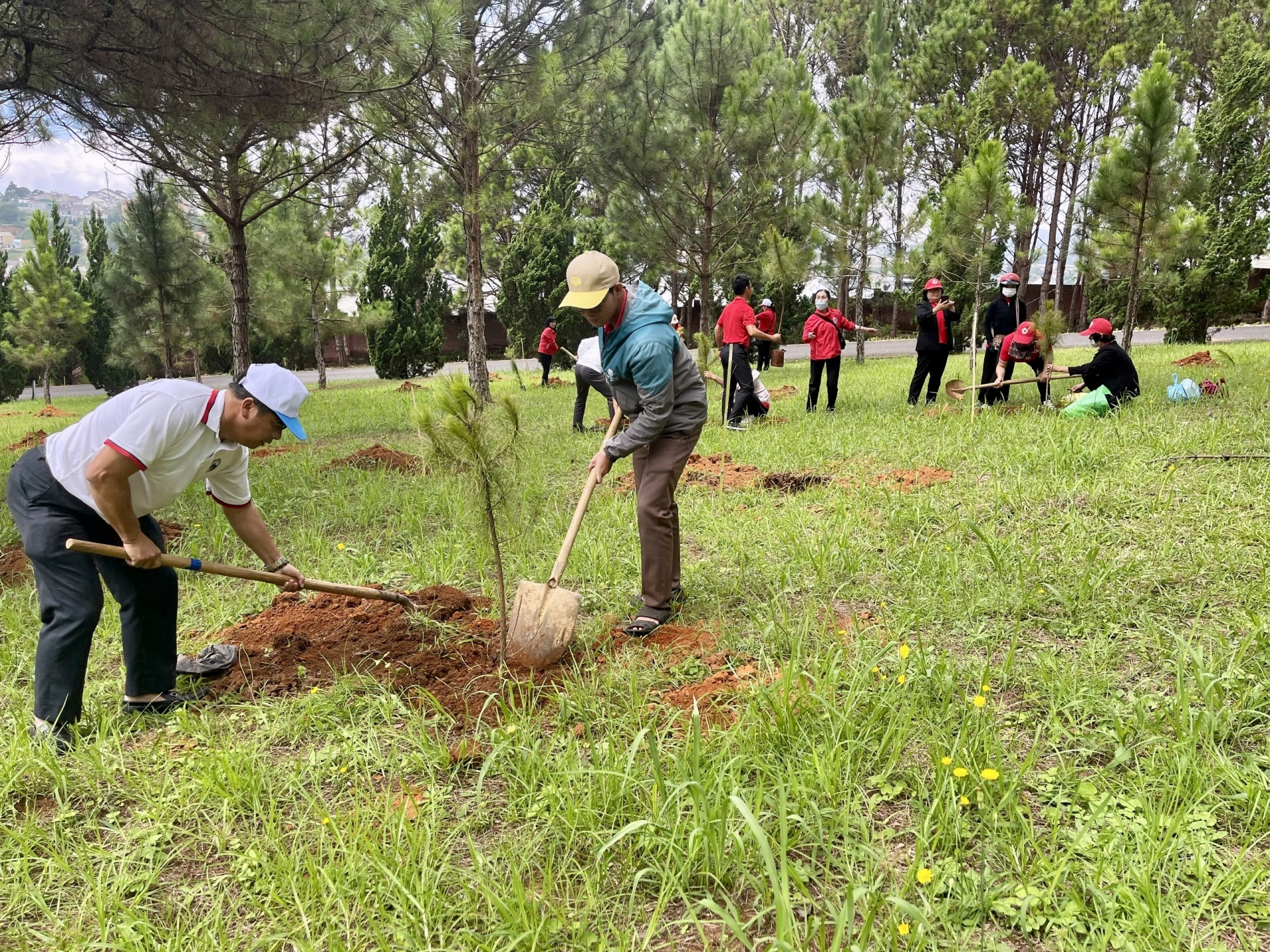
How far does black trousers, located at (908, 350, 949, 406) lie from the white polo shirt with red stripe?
730 cm

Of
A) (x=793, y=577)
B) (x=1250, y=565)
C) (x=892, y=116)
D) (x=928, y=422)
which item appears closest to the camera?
(x=1250, y=565)

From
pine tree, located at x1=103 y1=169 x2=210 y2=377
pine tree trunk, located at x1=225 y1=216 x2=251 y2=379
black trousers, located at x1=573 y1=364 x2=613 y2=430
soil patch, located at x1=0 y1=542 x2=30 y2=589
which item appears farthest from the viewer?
pine tree, located at x1=103 y1=169 x2=210 y2=377

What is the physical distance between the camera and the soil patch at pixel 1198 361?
10.3 m

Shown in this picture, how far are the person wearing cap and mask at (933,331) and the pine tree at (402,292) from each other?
13749 millimetres

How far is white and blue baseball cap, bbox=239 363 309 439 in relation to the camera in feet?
8.04

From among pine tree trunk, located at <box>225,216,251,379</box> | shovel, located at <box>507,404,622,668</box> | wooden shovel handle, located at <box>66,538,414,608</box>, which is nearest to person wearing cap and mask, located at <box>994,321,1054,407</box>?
shovel, located at <box>507,404,622,668</box>

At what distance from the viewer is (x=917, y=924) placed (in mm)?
1598

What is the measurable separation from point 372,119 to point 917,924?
9.22 metres

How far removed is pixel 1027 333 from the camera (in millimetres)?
7547

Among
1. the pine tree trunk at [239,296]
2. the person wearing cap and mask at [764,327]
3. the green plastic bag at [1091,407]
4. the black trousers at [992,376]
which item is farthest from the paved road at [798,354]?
the green plastic bag at [1091,407]

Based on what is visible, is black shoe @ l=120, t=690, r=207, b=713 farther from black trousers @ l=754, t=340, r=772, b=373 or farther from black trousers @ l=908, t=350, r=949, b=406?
black trousers @ l=754, t=340, r=772, b=373

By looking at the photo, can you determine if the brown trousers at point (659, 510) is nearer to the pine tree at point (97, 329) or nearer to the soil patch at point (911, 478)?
the soil patch at point (911, 478)

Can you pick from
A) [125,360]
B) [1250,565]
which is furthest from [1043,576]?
[125,360]

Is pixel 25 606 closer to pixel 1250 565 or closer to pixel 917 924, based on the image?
pixel 917 924
